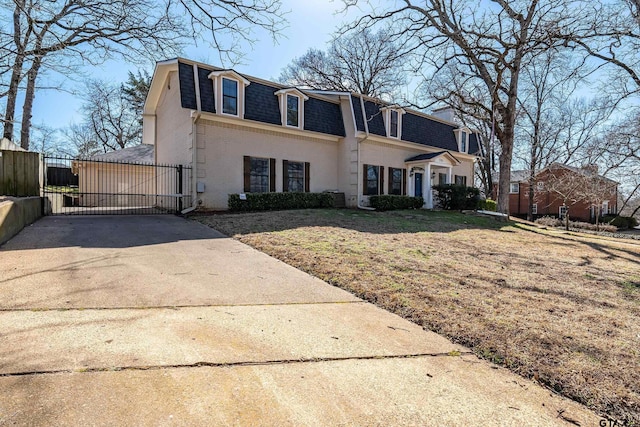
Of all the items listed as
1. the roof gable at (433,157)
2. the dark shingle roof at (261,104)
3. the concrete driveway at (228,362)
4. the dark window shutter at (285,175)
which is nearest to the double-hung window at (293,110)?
the dark shingle roof at (261,104)

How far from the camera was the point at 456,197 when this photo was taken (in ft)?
54.9

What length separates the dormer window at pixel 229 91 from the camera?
11.8 meters

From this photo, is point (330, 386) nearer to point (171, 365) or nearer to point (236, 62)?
point (171, 365)

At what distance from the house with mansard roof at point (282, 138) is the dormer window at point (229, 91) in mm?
34

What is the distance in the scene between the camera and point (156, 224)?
30.4 feet

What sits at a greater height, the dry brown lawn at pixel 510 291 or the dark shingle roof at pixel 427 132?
the dark shingle roof at pixel 427 132

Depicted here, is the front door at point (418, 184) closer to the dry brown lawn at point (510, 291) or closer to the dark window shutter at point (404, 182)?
the dark window shutter at point (404, 182)

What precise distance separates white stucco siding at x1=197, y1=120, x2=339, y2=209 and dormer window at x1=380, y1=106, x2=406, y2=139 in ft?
12.6

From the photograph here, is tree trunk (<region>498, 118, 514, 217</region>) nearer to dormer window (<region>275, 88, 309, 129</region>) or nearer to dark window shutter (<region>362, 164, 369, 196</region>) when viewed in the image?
dark window shutter (<region>362, 164, 369, 196</region>)

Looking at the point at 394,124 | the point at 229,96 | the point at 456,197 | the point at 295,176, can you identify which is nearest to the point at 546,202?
the point at 456,197

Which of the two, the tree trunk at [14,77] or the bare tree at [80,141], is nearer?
the tree trunk at [14,77]

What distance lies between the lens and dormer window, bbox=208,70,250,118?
465 inches

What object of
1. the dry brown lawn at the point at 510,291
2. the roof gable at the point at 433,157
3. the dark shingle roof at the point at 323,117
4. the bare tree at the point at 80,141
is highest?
the bare tree at the point at 80,141

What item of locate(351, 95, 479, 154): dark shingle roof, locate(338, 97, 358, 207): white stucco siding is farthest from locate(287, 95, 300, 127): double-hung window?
locate(351, 95, 479, 154): dark shingle roof
